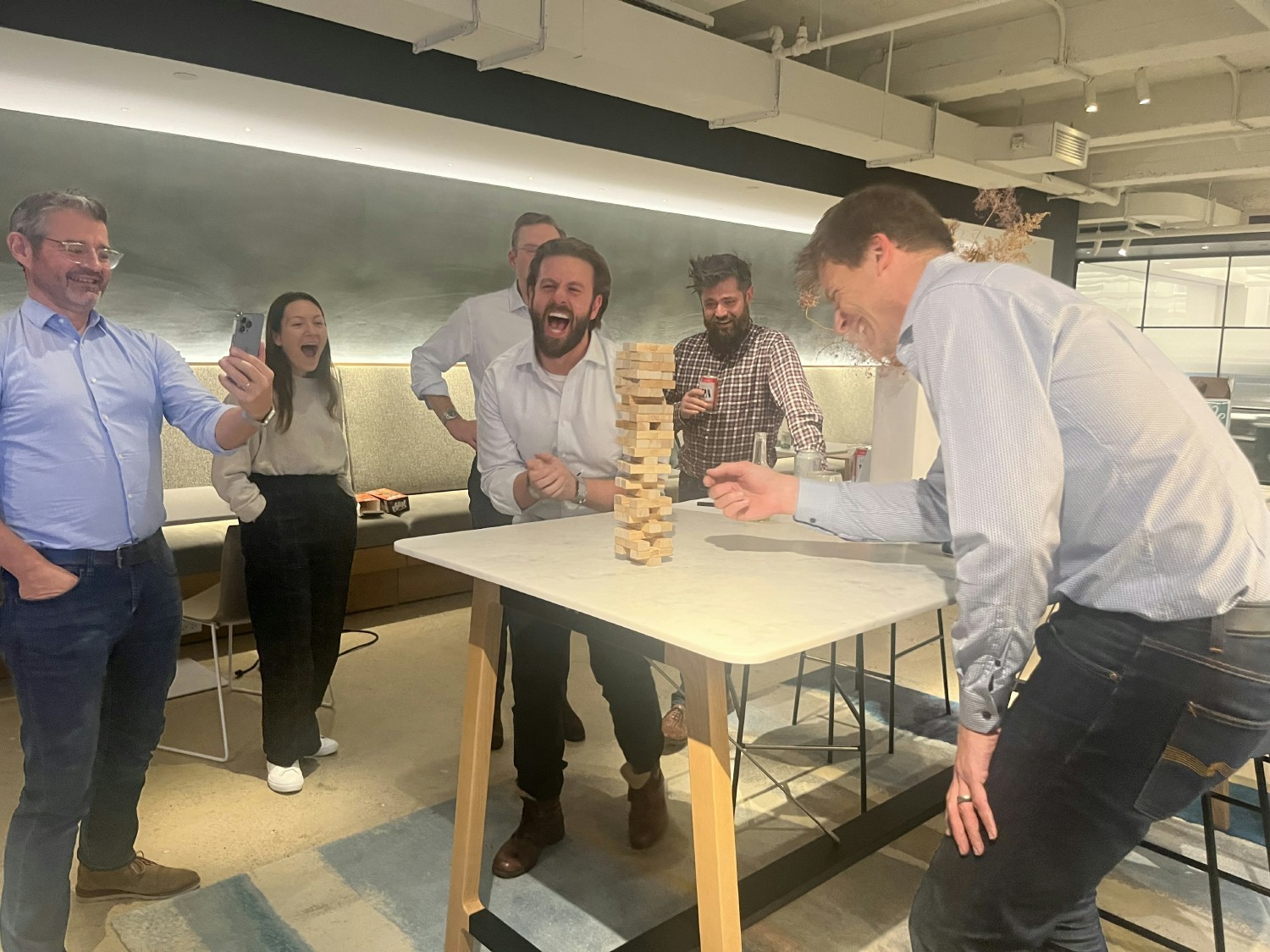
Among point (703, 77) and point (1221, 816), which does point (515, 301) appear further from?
point (1221, 816)

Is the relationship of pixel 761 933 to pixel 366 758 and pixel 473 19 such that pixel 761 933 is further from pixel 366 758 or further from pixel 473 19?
pixel 473 19

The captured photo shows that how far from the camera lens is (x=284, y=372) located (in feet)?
9.68

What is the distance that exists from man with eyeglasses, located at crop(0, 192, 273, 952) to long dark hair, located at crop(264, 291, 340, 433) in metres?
0.80

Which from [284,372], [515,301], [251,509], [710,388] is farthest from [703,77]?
[251,509]

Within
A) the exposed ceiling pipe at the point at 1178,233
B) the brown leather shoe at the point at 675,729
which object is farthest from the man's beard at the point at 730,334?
the exposed ceiling pipe at the point at 1178,233

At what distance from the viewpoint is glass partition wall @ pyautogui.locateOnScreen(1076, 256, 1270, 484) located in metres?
11.1

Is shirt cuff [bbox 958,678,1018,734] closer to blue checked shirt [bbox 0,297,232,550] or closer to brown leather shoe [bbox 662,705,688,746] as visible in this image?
blue checked shirt [bbox 0,297,232,550]

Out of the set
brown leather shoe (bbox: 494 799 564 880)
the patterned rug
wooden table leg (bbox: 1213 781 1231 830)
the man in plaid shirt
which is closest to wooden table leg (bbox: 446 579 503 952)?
the patterned rug

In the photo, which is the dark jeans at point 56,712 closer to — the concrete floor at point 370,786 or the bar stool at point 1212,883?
the concrete floor at point 370,786

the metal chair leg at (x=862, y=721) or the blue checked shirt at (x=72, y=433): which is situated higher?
the blue checked shirt at (x=72, y=433)

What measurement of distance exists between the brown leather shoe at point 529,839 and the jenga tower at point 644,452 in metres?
0.97

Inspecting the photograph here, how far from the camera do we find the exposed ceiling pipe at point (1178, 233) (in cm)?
1020

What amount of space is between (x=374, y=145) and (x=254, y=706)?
2.96m

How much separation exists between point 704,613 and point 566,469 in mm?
936
